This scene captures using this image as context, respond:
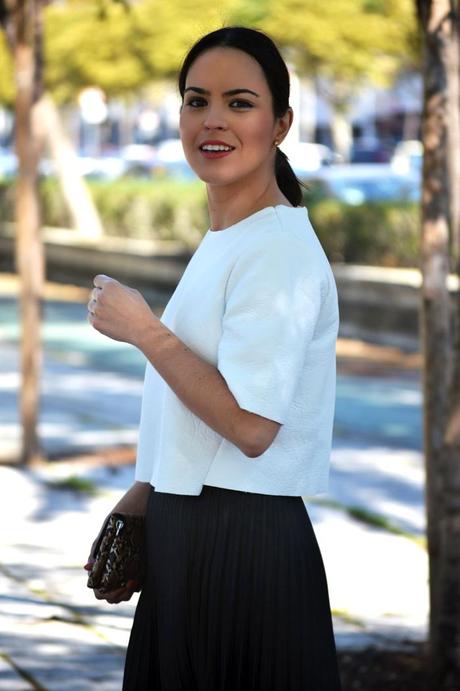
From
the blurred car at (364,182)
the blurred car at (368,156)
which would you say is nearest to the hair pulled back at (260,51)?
the blurred car at (364,182)

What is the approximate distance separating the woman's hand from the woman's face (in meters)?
0.25


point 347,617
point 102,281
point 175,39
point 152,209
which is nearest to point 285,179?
point 102,281

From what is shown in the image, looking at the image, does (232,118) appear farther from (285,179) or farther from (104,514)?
(104,514)

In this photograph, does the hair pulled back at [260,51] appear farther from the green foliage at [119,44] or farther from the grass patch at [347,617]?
the green foliage at [119,44]

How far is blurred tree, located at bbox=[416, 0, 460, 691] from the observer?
4680 millimetres

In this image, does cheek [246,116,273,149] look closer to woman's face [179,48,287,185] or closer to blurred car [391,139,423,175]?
woman's face [179,48,287,185]

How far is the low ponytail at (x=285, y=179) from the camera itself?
2.80 meters

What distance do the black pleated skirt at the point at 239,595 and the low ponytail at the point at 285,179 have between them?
0.56 meters

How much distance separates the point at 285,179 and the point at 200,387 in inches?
20.9

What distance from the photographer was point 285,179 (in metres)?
2.81

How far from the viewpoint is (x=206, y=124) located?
2625 millimetres

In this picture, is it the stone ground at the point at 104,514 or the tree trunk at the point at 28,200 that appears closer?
the stone ground at the point at 104,514

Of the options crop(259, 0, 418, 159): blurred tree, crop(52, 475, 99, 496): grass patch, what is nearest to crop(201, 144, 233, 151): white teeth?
crop(52, 475, 99, 496): grass patch

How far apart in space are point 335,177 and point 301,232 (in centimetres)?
2705
